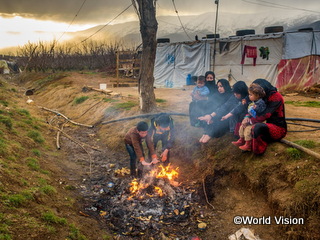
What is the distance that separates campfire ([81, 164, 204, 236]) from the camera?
501 centimetres

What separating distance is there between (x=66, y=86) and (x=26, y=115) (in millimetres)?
7923

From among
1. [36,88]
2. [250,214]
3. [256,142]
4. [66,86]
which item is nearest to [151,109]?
[256,142]

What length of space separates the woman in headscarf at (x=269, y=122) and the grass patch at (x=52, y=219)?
12.3 ft

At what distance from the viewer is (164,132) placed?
6.41 m

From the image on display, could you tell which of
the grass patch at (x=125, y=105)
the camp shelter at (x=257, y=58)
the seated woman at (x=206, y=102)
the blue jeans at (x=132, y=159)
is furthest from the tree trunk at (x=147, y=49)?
the camp shelter at (x=257, y=58)

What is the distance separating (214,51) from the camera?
55.1ft

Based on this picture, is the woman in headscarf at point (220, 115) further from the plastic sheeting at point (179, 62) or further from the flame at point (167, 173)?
the plastic sheeting at point (179, 62)

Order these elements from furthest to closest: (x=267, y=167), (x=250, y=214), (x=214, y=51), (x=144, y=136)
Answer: (x=214, y=51) → (x=144, y=136) → (x=267, y=167) → (x=250, y=214)

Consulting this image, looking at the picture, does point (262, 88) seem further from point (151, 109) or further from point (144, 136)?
point (151, 109)

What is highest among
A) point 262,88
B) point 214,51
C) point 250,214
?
point 214,51

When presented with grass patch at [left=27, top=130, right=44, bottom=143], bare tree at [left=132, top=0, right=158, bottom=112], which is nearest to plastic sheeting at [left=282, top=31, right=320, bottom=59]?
bare tree at [left=132, top=0, right=158, bottom=112]

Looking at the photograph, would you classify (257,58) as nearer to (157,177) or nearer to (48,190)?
(157,177)

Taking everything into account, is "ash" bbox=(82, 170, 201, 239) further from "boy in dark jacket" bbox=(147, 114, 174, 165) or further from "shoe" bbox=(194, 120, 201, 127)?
"shoe" bbox=(194, 120, 201, 127)

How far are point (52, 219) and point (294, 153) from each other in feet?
14.3
